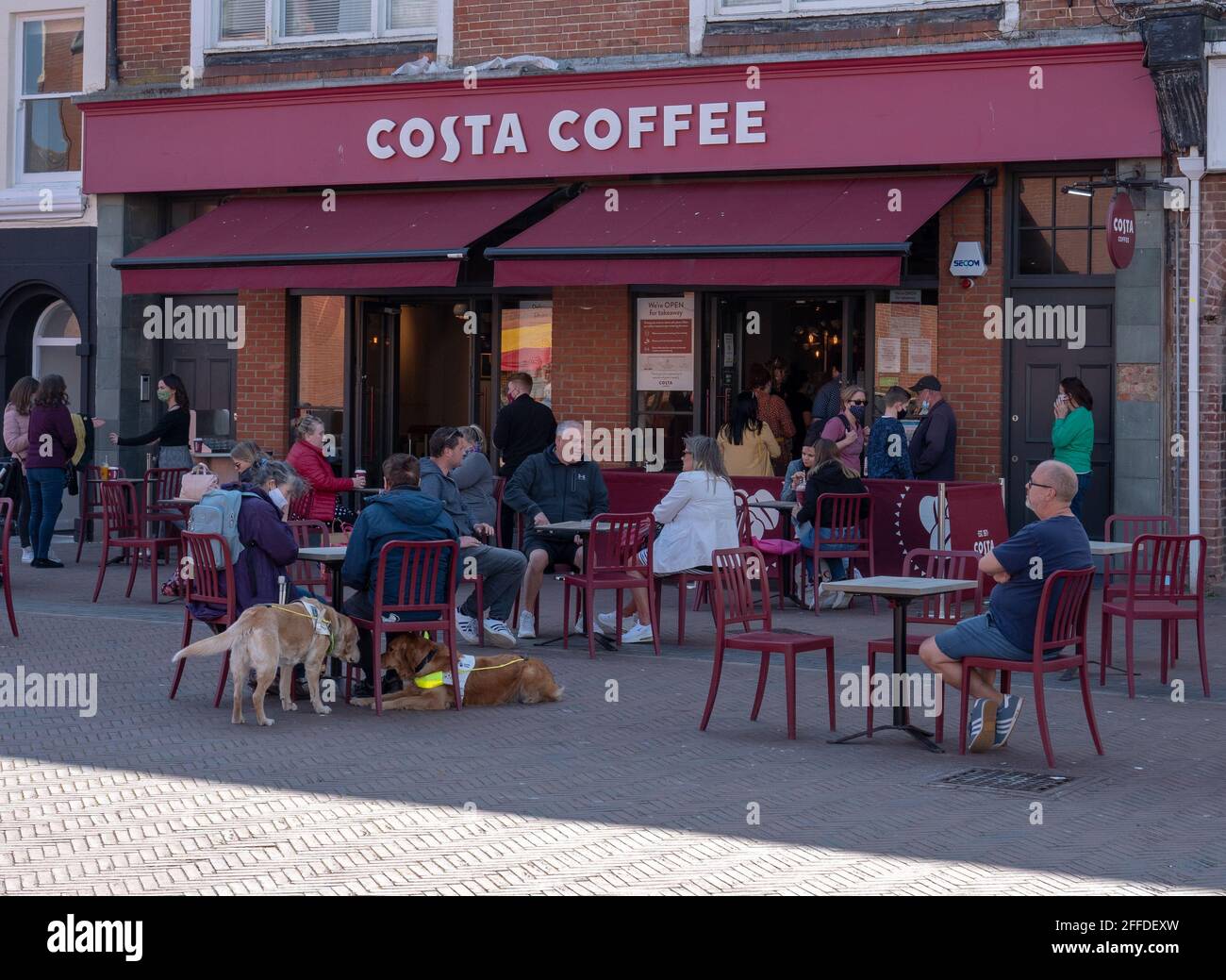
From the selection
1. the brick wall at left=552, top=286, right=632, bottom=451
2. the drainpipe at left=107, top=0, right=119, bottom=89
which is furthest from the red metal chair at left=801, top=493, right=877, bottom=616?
the drainpipe at left=107, top=0, right=119, bottom=89

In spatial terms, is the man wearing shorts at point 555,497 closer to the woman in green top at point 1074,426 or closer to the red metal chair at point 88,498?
the woman in green top at point 1074,426

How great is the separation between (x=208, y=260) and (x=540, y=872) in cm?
1309

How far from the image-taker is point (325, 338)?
19328mm

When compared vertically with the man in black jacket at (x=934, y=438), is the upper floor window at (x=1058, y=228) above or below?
above

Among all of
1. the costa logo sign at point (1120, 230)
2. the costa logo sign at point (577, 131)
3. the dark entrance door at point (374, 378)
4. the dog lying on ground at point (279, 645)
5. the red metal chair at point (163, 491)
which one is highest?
the costa logo sign at point (577, 131)

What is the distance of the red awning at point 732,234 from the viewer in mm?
15578

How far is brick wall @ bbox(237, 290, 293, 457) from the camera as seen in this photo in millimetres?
19266

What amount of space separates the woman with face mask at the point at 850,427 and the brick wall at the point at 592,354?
2.83 meters

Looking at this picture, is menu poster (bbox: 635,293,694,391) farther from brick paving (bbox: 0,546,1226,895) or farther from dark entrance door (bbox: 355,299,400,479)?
brick paving (bbox: 0,546,1226,895)

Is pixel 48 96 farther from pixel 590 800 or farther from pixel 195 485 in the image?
pixel 590 800

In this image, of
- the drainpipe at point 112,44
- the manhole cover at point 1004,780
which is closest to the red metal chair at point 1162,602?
the manhole cover at point 1004,780

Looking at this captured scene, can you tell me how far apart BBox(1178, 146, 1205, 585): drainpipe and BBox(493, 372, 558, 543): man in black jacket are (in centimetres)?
580

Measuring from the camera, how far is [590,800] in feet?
25.2
